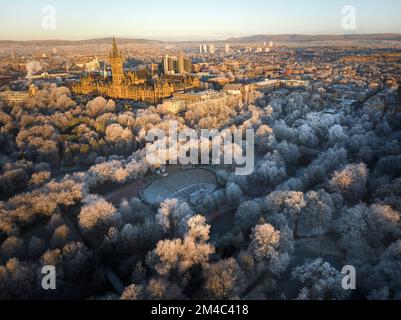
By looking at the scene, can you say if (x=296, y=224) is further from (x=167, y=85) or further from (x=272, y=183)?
(x=167, y=85)

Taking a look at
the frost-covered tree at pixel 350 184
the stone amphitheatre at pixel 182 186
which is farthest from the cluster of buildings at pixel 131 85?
the frost-covered tree at pixel 350 184

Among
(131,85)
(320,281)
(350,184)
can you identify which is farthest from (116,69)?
(320,281)

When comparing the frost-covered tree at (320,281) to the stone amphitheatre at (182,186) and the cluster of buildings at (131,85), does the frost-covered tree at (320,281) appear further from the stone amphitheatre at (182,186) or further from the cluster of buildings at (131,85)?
the cluster of buildings at (131,85)

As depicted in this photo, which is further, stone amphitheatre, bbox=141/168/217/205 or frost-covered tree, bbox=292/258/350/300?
stone amphitheatre, bbox=141/168/217/205

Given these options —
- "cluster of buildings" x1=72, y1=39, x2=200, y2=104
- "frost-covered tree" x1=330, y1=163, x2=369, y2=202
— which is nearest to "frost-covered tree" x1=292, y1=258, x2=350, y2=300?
"frost-covered tree" x1=330, y1=163, x2=369, y2=202

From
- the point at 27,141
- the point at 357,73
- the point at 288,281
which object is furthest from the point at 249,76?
the point at 288,281

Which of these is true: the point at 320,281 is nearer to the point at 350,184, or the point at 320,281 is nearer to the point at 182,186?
the point at 350,184

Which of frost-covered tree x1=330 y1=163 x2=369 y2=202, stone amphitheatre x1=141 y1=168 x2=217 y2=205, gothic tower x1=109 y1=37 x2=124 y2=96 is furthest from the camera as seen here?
gothic tower x1=109 y1=37 x2=124 y2=96

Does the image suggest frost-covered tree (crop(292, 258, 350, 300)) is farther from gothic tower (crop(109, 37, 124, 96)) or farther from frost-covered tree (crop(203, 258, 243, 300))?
gothic tower (crop(109, 37, 124, 96))

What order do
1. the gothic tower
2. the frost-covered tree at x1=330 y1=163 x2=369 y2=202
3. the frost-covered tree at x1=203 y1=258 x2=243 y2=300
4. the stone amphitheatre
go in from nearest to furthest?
1. the frost-covered tree at x1=203 y1=258 x2=243 y2=300
2. the frost-covered tree at x1=330 y1=163 x2=369 y2=202
3. the stone amphitheatre
4. the gothic tower
